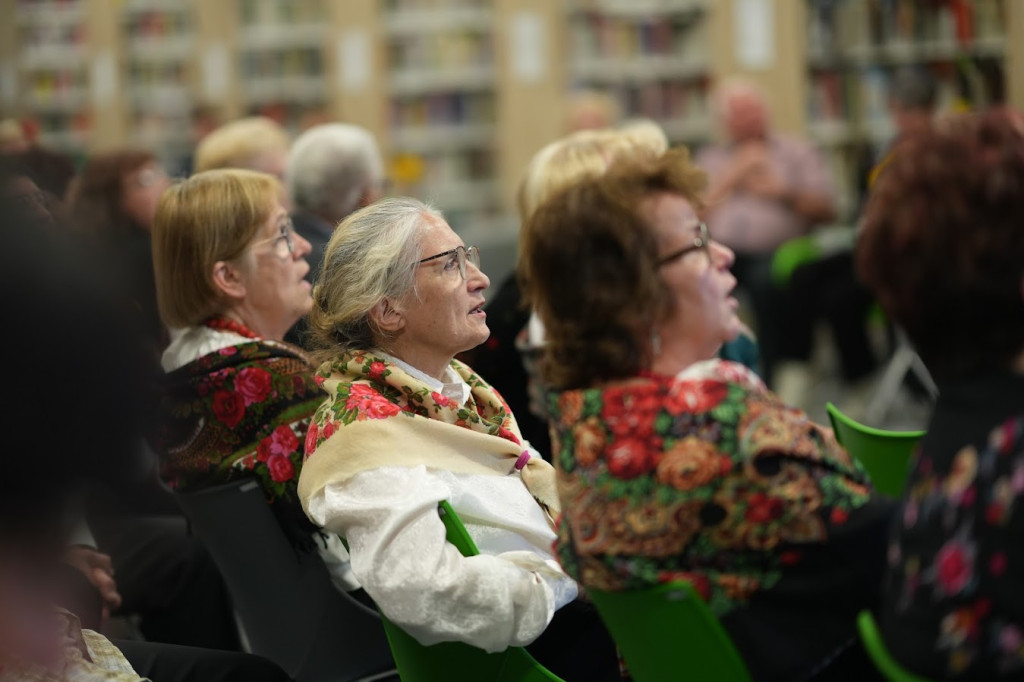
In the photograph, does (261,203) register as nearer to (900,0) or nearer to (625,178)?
(625,178)

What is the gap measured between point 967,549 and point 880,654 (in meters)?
0.16

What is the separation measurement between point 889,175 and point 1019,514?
1.29 ft

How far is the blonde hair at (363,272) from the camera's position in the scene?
2.06 meters

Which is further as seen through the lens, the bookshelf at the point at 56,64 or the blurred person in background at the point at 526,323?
the bookshelf at the point at 56,64

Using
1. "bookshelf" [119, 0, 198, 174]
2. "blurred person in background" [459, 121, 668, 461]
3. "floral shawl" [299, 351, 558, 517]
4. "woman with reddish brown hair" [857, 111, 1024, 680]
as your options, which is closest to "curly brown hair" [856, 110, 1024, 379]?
"woman with reddish brown hair" [857, 111, 1024, 680]

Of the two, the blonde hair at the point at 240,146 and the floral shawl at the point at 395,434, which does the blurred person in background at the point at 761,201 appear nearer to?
the blonde hair at the point at 240,146

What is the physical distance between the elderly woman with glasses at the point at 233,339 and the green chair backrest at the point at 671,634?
75 cm

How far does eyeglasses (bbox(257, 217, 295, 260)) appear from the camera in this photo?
8.51ft

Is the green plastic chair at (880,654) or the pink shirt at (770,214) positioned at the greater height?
the green plastic chair at (880,654)

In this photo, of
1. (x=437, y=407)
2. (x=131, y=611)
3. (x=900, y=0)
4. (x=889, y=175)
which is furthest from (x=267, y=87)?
(x=889, y=175)

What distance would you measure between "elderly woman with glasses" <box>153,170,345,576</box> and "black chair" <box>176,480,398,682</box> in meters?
0.04

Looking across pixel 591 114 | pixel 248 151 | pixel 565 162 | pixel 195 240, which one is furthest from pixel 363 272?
pixel 591 114

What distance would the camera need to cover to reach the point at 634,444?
148cm

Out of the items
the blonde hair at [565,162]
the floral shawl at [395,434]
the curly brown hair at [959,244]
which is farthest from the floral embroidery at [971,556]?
the blonde hair at [565,162]
